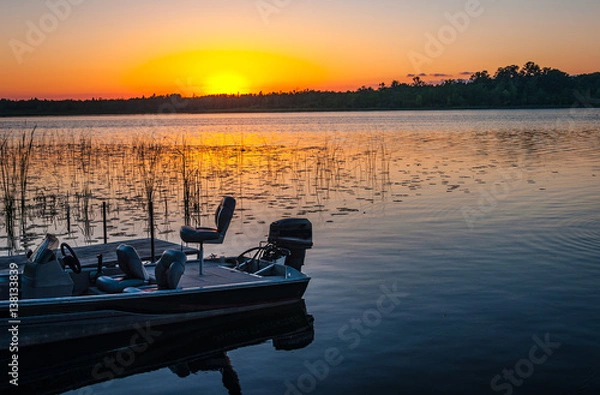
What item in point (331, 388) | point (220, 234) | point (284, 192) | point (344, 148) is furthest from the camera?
point (344, 148)

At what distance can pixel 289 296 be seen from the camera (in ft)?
33.4

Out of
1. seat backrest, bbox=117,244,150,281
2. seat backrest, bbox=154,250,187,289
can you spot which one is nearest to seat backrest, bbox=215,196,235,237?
seat backrest, bbox=154,250,187,289

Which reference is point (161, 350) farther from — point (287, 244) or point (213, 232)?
point (287, 244)

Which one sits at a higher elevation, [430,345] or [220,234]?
[220,234]

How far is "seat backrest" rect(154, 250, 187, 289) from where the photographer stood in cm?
906

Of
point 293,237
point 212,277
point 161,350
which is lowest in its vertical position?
point 161,350

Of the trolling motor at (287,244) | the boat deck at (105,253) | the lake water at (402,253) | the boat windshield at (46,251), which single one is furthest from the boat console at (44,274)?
the trolling motor at (287,244)

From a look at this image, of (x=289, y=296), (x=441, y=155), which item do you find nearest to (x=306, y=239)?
(x=289, y=296)

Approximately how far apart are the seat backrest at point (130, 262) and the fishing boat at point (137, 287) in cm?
1

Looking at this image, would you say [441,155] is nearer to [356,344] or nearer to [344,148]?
[344,148]

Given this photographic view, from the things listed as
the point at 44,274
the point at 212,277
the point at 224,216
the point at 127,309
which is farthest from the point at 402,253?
the point at 44,274

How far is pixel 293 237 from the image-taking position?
10562 mm

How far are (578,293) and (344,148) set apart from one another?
85.1ft

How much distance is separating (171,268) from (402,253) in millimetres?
5504
